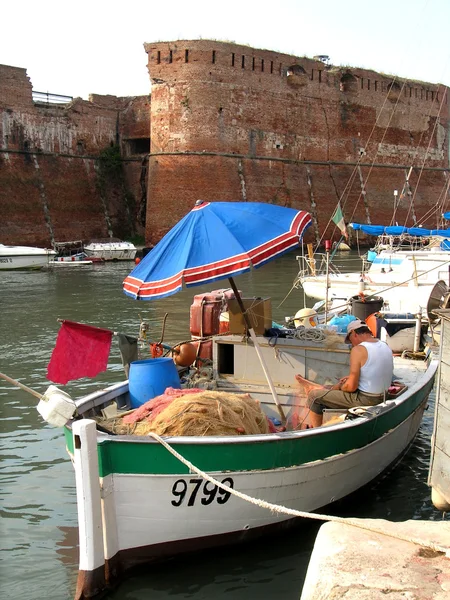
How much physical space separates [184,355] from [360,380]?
2.19 metres

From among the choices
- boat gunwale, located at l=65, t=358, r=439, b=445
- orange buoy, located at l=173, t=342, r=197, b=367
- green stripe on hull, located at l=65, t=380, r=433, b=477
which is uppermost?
orange buoy, located at l=173, t=342, r=197, b=367

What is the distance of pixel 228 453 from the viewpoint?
5.69m

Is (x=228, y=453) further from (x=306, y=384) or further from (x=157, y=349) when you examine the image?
(x=157, y=349)

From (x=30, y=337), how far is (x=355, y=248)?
1099 inches

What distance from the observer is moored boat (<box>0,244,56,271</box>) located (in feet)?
101

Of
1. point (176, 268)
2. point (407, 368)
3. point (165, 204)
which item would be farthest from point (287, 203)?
point (176, 268)

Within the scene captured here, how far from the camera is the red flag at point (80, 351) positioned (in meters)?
7.24

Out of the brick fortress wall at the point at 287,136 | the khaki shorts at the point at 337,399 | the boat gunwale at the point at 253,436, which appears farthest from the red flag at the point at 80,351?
the brick fortress wall at the point at 287,136

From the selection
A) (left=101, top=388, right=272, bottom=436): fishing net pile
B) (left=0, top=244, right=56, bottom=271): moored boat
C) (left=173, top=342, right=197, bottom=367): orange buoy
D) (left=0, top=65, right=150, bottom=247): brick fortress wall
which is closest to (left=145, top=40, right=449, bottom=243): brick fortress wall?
(left=0, top=65, right=150, bottom=247): brick fortress wall

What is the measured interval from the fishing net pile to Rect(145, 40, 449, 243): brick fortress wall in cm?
2940

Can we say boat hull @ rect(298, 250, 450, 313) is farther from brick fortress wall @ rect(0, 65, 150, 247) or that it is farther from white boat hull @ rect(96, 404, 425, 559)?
brick fortress wall @ rect(0, 65, 150, 247)

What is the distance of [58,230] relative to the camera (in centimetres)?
3616

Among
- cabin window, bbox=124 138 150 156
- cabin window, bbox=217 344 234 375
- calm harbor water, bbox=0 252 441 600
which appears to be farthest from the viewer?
cabin window, bbox=124 138 150 156

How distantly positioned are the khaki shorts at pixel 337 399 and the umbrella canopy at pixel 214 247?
1423 millimetres
